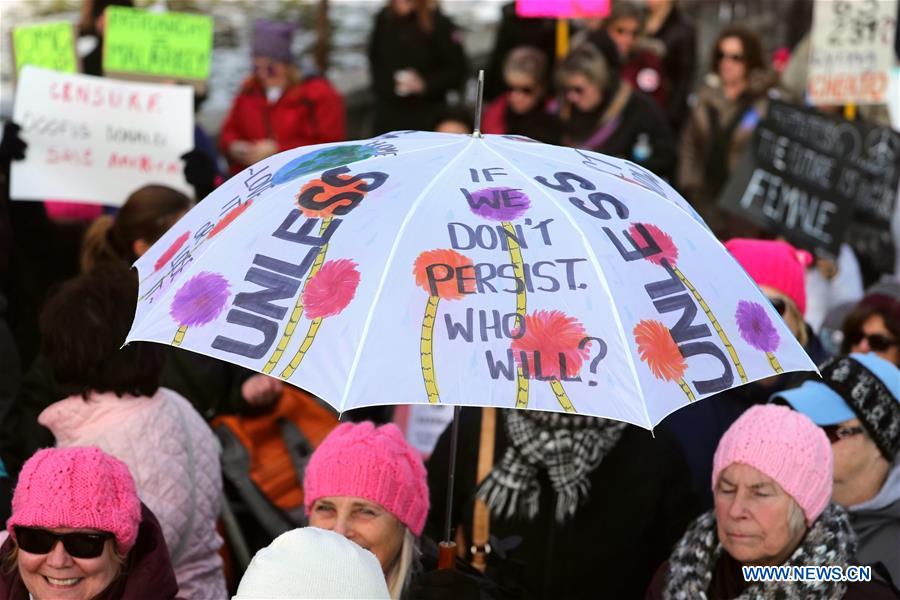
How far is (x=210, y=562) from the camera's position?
14.4 feet

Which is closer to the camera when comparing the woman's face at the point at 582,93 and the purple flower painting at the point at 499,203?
the purple flower painting at the point at 499,203

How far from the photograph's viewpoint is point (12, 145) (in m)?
6.44

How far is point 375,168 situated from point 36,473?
3.81 ft

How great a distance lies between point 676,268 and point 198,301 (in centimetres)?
106

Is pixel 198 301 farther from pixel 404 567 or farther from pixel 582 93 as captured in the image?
pixel 582 93

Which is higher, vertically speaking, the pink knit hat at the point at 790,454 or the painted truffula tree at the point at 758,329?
the painted truffula tree at the point at 758,329

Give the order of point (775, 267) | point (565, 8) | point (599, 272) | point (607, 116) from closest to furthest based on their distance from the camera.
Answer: point (599, 272) < point (775, 267) < point (607, 116) < point (565, 8)

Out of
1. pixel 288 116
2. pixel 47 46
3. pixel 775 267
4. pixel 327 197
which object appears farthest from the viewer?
pixel 288 116

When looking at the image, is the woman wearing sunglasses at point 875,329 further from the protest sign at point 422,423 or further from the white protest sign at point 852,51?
the white protest sign at point 852,51

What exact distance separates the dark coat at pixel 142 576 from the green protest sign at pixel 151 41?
404 centimetres

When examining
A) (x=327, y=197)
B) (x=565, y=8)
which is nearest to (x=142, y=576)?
(x=327, y=197)

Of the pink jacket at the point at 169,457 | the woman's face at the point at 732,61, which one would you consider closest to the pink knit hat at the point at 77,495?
the pink jacket at the point at 169,457

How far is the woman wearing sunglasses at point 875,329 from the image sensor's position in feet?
18.6

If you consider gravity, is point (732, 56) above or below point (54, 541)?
above
